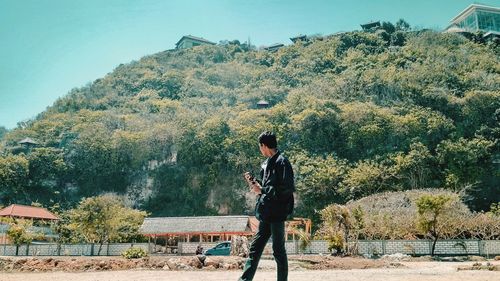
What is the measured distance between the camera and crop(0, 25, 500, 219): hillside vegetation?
152ft

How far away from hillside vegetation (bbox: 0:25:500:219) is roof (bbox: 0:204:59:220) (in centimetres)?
1074

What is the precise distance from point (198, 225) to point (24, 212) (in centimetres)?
2059

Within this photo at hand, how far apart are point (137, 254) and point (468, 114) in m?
48.4

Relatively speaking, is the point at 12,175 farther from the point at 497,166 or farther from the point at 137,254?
the point at 497,166

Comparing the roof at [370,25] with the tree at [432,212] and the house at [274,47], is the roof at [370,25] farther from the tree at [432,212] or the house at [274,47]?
the tree at [432,212]

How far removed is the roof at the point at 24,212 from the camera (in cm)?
4172

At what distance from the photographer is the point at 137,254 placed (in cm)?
1719

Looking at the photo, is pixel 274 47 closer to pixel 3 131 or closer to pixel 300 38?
pixel 300 38

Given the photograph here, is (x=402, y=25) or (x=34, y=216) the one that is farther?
(x=402, y=25)

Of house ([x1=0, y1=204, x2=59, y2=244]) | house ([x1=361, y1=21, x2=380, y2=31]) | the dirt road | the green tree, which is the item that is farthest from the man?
house ([x1=361, y1=21, x2=380, y2=31])

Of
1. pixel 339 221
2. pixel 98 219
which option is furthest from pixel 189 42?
pixel 339 221

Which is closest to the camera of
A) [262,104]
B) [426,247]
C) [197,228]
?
[426,247]

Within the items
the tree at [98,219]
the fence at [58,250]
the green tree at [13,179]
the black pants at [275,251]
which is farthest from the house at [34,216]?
the black pants at [275,251]

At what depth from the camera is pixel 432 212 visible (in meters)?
20.9
